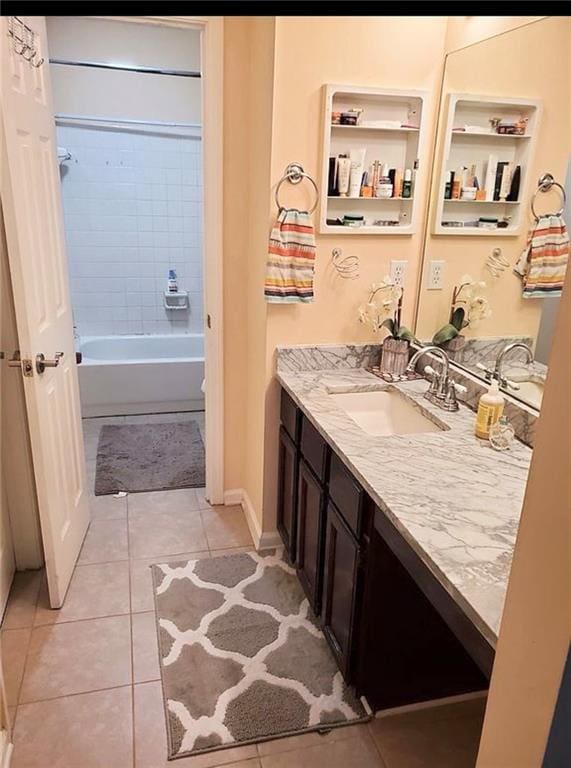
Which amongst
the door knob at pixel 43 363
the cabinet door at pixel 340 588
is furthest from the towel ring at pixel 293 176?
the cabinet door at pixel 340 588

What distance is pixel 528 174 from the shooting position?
175 centimetres

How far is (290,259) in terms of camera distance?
210 centimetres

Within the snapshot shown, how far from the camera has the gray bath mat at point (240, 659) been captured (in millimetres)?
1720

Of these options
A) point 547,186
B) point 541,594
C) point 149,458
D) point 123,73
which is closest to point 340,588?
point 541,594

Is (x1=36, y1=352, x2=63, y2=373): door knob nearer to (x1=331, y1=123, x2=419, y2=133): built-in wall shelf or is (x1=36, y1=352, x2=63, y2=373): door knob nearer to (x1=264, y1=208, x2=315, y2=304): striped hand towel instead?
(x1=264, y1=208, x2=315, y2=304): striped hand towel

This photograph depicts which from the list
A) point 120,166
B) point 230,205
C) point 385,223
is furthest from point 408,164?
point 120,166

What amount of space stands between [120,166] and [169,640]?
3.53 m

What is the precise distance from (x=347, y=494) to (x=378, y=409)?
59 centimetres

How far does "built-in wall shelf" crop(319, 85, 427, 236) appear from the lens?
6.82ft

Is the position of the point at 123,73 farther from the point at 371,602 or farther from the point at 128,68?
the point at 371,602

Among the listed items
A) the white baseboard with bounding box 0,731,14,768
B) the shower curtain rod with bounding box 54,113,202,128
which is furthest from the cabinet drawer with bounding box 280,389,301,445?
the shower curtain rod with bounding box 54,113,202,128

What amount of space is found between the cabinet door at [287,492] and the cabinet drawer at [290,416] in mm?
36

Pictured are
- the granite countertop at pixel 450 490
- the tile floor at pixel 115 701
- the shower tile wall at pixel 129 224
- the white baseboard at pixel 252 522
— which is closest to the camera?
the granite countertop at pixel 450 490

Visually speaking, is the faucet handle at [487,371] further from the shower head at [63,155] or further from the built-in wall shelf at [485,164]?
the shower head at [63,155]
